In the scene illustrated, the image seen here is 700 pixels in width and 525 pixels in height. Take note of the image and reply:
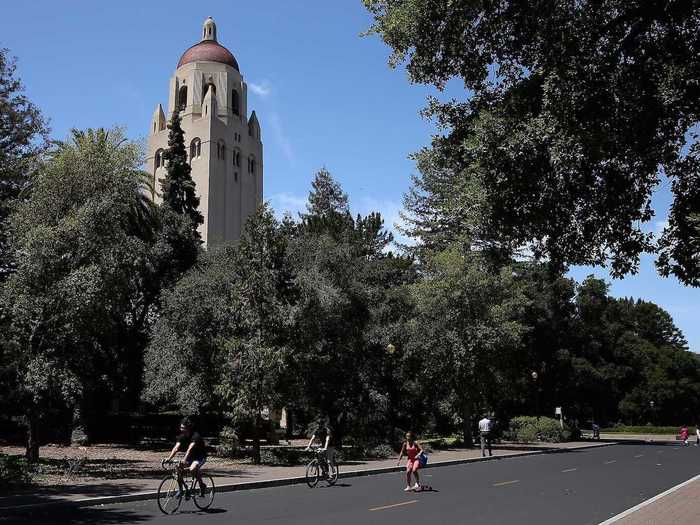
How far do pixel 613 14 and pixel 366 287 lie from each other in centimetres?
2026

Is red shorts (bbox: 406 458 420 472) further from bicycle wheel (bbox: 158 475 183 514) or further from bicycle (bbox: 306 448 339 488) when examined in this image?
bicycle wheel (bbox: 158 475 183 514)

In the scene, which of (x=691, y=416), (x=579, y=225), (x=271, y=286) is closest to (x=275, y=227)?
(x=271, y=286)

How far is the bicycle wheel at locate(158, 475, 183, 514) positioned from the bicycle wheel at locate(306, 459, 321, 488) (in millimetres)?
4751

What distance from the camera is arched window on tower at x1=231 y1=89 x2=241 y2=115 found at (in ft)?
291

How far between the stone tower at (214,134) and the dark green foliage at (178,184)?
3500cm

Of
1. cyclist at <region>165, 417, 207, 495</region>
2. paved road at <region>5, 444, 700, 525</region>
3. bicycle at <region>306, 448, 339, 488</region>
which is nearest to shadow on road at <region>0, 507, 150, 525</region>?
paved road at <region>5, 444, 700, 525</region>

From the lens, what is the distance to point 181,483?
40.4ft

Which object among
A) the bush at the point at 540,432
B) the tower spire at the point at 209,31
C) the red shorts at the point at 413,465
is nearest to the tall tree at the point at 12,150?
the red shorts at the point at 413,465

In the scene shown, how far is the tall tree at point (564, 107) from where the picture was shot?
9586 millimetres

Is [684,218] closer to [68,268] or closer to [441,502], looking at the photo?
[441,502]

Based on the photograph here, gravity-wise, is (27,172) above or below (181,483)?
above

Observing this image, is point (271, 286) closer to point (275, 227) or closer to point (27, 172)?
point (275, 227)

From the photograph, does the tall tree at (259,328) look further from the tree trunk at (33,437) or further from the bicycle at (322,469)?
the tree trunk at (33,437)

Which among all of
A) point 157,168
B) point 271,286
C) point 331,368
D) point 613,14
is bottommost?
point 331,368
